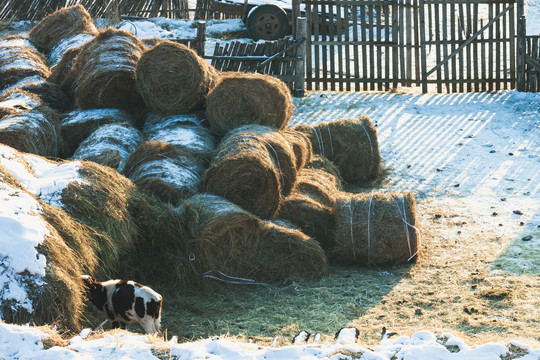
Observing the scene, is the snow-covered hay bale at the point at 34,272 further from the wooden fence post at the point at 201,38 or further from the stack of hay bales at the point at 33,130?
the wooden fence post at the point at 201,38

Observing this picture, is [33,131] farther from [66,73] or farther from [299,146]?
[299,146]

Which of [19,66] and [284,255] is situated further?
[19,66]

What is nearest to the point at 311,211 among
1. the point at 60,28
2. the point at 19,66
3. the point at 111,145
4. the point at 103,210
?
the point at 111,145

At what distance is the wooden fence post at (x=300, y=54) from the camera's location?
15.4m

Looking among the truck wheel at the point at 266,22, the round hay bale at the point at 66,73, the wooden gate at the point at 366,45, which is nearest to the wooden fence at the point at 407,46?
the wooden gate at the point at 366,45

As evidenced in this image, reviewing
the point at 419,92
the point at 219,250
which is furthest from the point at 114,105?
the point at 419,92

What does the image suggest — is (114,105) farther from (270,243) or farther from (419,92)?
(419,92)

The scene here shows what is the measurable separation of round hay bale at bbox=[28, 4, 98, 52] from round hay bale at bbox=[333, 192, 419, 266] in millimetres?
7942

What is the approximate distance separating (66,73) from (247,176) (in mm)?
5010

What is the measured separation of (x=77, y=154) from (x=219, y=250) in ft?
8.17

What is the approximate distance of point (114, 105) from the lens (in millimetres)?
10695

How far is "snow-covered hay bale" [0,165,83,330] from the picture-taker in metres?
5.54

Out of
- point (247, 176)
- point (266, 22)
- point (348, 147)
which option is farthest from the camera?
point (266, 22)

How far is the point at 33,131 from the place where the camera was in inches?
366
